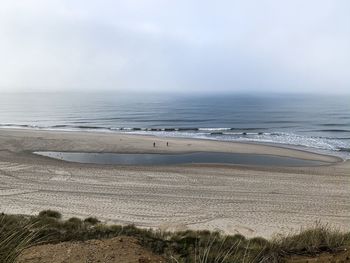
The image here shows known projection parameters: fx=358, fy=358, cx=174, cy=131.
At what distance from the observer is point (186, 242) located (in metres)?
10.3

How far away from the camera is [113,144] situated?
38.4m

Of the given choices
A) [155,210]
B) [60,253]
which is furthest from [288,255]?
[155,210]

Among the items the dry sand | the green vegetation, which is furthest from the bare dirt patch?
the dry sand

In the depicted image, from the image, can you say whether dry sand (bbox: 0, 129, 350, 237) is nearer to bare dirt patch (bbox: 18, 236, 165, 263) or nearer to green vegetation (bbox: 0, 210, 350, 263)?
green vegetation (bbox: 0, 210, 350, 263)

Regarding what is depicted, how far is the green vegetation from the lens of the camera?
5.52m

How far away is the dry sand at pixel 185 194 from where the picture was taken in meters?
15.1

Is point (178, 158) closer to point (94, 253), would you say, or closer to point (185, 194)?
point (185, 194)

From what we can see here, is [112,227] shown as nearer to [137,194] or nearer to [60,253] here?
[60,253]

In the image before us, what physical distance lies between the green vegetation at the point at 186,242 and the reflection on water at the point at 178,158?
1613 cm

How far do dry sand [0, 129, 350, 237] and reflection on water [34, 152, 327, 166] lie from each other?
2327 mm

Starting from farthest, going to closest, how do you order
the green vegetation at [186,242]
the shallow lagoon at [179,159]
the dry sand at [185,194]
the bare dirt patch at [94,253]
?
the shallow lagoon at [179,159] → the dry sand at [185,194] → the bare dirt patch at [94,253] → the green vegetation at [186,242]

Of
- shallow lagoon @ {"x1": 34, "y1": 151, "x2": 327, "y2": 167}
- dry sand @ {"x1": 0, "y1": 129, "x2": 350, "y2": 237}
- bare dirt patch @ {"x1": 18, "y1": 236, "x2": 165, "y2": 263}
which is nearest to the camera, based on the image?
bare dirt patch @ {"x1": 18, "y1": 236, "x2": 165, "y2": 263}

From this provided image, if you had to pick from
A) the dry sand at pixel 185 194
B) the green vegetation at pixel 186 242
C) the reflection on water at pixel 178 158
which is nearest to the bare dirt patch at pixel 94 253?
the green vegetation at pixel 186 242

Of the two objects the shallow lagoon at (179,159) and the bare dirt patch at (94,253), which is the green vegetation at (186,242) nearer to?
the bare dirt patch at (94,253)
